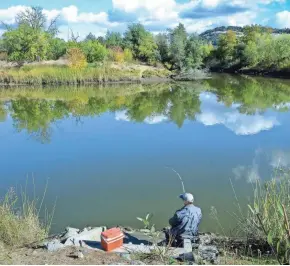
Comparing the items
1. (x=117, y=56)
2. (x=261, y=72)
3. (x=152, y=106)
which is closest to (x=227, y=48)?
(x=261, y=72)

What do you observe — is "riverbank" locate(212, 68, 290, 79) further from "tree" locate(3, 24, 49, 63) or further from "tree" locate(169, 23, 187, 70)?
"tree" locate(3, 24, 49, 63)

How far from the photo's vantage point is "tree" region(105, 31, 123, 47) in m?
54.3

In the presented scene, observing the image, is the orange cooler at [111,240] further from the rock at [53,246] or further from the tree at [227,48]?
the tree at [227,48]

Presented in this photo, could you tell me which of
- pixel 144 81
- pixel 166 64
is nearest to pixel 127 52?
pixel 166 64

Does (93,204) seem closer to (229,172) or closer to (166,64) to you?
(229,172)

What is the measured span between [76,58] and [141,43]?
11.8 meters

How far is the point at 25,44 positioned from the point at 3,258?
134ft

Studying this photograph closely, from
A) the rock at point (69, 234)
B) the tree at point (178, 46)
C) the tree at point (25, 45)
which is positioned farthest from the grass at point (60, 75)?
the rock at point (69, 234)

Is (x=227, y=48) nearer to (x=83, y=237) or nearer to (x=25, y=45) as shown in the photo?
(x=25, y=45)

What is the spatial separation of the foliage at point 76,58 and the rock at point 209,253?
118ft

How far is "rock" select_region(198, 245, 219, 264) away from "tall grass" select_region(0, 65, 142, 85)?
110ft

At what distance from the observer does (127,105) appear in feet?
81.8

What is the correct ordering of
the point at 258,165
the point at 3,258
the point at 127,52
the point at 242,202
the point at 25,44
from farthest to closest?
the point at 127,52 → the point at 25,44 → the point at 258,165 → the point at 242,202 → the point at 3,258

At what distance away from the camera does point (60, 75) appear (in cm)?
3756
